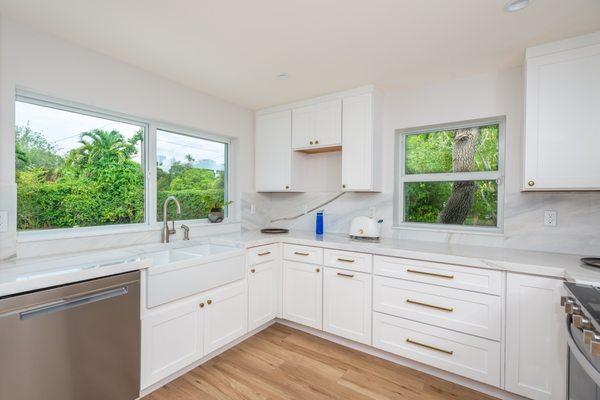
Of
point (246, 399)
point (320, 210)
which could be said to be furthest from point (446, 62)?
point (246, 399)

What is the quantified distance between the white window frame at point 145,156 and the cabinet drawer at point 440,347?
6.54 ft

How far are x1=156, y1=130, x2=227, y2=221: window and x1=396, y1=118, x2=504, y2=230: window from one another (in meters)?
1.94

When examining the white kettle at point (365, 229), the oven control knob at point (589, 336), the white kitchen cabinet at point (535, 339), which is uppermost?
the white kettle at point (365, 229)

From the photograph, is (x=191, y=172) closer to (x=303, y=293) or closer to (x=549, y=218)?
(x=303, y=293)

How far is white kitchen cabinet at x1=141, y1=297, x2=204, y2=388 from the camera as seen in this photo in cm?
177

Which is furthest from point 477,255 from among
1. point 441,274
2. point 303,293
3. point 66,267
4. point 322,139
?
point 66,267

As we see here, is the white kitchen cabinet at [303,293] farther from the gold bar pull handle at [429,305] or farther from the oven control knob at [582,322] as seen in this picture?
the oven control knob at [582,322]

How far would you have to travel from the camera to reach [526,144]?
1.92m

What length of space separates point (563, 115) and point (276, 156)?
2397 mm

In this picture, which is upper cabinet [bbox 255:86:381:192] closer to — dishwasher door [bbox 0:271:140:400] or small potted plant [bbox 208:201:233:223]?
small potted plant [bbox 208:201:233:223]

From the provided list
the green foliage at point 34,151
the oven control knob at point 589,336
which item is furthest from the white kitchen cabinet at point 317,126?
the oven control knob at point 589,336

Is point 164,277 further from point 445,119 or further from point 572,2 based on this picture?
point 572,2

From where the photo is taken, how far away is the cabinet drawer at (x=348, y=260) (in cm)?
229

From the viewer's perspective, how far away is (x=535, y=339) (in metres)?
1.67
